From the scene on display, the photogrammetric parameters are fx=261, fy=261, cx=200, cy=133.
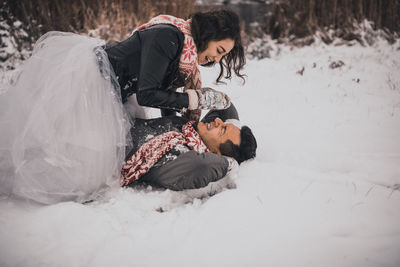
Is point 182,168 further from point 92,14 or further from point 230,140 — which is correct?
point 92,14

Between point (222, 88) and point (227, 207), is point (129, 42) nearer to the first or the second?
point (227, 207)

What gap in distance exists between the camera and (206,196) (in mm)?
1667

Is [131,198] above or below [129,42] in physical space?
below

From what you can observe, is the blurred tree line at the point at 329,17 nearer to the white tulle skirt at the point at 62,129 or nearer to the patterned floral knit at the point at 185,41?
the patterned floral knit at the point at 185,41

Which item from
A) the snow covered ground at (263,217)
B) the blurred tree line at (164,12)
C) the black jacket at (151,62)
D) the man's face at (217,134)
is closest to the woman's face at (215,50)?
the black jacket at (151,62)

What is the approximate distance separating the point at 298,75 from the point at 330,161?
2539 mm

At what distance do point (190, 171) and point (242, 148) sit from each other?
0.46m

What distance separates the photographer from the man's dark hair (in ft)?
6.01

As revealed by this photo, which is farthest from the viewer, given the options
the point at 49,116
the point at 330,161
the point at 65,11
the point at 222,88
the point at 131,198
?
the point at 65,11

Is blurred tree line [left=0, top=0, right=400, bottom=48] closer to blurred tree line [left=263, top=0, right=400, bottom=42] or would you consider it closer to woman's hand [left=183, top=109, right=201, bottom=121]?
blurred tree line [left=263, top=0, right=400, bottom=42]

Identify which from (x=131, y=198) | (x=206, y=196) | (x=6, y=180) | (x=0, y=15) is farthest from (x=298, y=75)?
(x=0, y=15)

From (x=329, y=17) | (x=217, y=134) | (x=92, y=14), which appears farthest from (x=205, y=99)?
(x=329, y=17)

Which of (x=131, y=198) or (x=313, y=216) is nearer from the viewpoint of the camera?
(x=313, y=216)

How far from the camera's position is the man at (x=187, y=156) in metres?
1.58
